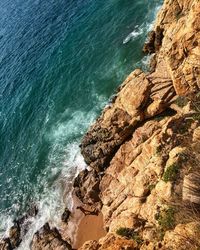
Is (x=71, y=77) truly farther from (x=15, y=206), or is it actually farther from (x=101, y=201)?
(x=101, y=201)

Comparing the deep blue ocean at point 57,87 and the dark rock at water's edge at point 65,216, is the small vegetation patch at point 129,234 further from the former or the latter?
the deep blue ocean at point 57,87

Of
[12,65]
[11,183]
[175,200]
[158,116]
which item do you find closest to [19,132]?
[11,183]

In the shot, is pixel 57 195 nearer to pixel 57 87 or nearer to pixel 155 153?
pixel 155 153

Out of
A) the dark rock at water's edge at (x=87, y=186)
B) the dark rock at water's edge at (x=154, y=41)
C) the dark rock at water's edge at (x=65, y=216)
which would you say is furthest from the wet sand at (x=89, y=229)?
the dark rock at water's edge at (x=154, y=41)

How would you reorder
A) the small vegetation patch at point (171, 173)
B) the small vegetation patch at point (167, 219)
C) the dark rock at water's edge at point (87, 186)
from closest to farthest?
1. the small vegetation patch at point (167, 219)
2. the small vegetation patch at point (171, 173)
3. the dark rock at water's edge at point (87, 186)

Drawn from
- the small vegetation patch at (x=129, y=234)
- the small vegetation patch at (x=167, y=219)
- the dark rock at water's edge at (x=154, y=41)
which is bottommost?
the dark rock at water's edge at (x=154, y=41)

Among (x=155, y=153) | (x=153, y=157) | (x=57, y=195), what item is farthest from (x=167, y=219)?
(x=57, y=195)
